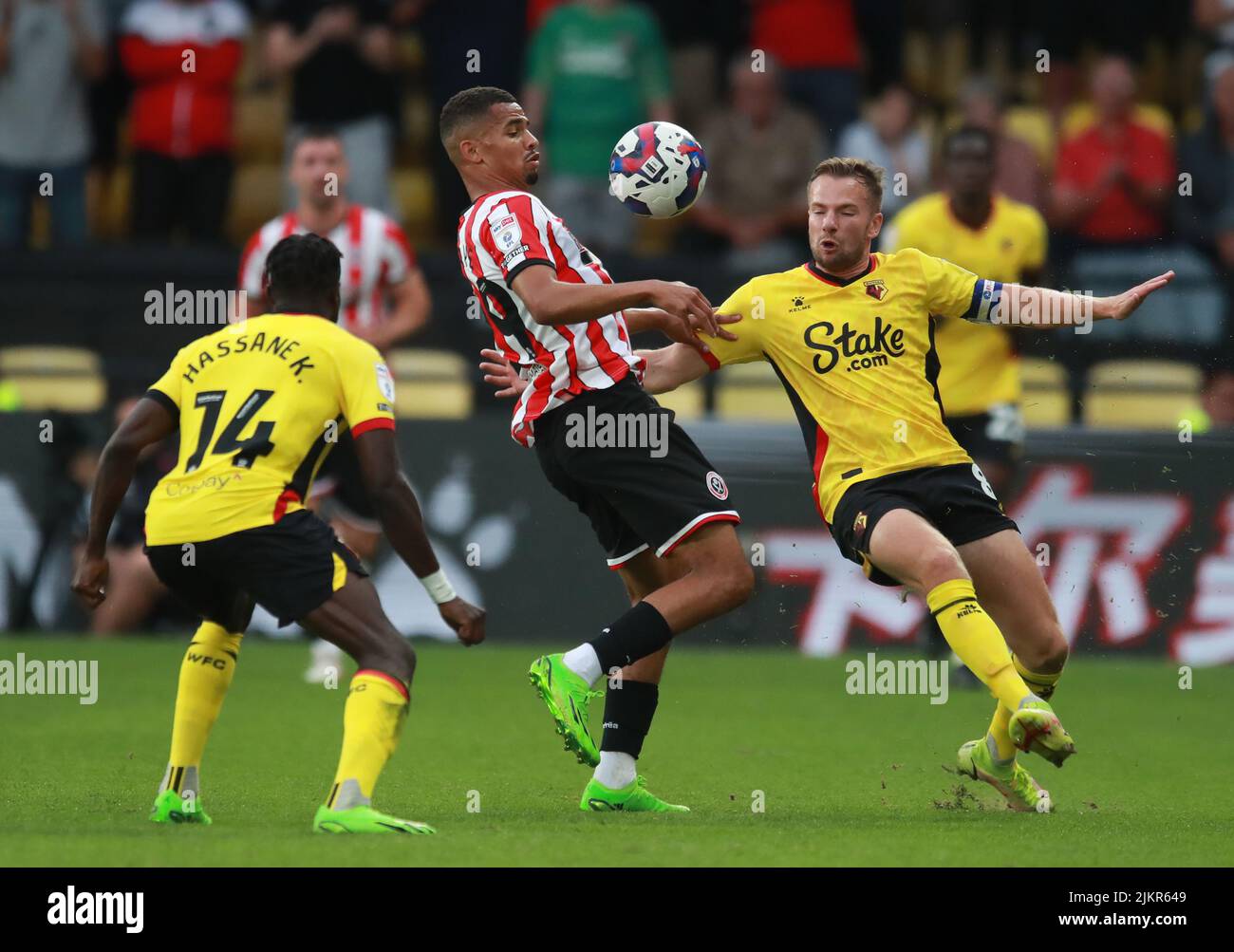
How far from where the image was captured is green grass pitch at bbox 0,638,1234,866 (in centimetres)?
585

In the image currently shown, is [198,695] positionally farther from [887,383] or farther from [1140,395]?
[1140,395]

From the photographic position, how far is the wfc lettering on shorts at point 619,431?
6961mm

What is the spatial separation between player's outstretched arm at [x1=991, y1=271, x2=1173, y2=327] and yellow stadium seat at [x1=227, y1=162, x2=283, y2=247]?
28.6ft

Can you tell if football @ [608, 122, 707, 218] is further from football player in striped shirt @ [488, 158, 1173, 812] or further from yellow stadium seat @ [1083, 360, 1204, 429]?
yellow stadium seat @ [1083, 360, 1204, 429]

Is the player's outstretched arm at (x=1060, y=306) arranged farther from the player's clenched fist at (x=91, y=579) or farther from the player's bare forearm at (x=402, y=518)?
the player's clenched fist at (x=91, y=579)

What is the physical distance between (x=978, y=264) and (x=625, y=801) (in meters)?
4.66

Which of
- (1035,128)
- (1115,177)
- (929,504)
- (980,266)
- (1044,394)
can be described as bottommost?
(929,504)

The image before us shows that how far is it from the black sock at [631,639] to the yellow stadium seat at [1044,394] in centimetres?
604

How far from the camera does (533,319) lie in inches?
269

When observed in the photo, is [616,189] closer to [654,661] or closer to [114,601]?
[654,661]

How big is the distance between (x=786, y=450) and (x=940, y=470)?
5.40 m

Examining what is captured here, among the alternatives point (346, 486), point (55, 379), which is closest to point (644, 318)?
point (346, 486)

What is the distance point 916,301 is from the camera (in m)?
7.33
